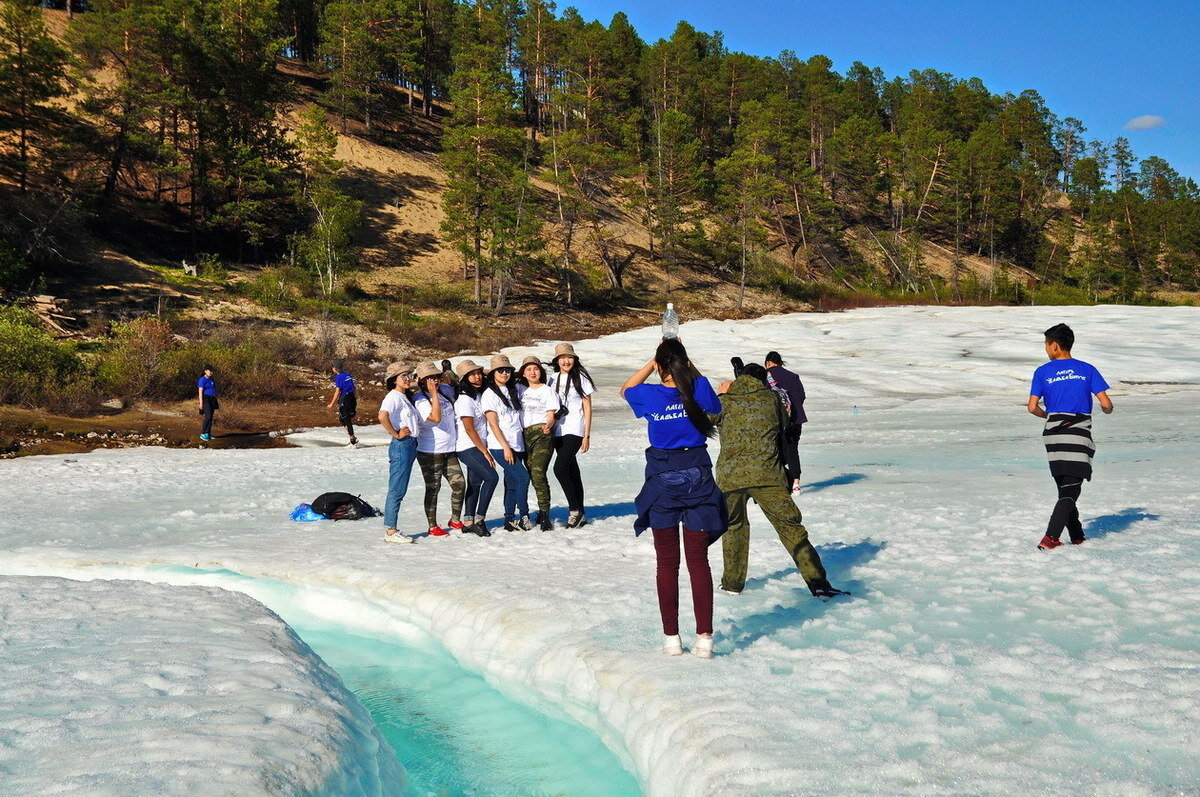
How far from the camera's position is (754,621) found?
19.1 feet

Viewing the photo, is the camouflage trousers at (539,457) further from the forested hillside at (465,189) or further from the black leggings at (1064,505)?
the forested hillside at (465,189)

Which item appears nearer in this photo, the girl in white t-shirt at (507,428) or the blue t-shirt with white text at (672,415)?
the blue t-shirt with white text at (672,415)

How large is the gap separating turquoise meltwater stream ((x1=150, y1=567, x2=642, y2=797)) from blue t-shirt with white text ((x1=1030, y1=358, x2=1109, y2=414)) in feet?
15.4

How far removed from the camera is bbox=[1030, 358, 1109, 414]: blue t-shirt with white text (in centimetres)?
689

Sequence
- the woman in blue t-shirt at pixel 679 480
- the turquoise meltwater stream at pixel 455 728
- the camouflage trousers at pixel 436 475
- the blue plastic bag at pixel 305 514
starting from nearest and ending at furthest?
the turquoise meltwater stream at pixel 455 728, the woman in blue t-shirt at pixel 679 480, the camouflage trousers at pixel 436 475, the blue plastic bag at pixel 305 514

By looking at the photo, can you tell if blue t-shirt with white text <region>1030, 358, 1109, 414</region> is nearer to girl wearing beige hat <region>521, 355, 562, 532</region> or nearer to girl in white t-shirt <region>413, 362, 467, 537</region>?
girl wearing beige hat <region>521, 355, 562, 532</region>

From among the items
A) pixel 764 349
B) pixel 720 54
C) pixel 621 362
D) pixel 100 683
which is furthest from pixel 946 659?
pixel 720 54

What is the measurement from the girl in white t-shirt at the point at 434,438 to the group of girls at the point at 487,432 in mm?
10

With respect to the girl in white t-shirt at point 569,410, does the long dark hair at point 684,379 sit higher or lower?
higher

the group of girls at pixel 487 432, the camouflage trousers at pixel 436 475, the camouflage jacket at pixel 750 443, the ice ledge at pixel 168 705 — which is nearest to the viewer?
the ice ledge at pixel 168 705

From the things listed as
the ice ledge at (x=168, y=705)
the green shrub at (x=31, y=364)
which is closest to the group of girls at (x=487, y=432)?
the ice ledge at (x=168, y=705)

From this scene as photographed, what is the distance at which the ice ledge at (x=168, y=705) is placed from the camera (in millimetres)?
3174

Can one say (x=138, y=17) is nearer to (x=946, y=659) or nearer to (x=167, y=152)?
(x=167, y=152)

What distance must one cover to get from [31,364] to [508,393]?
19597mm
